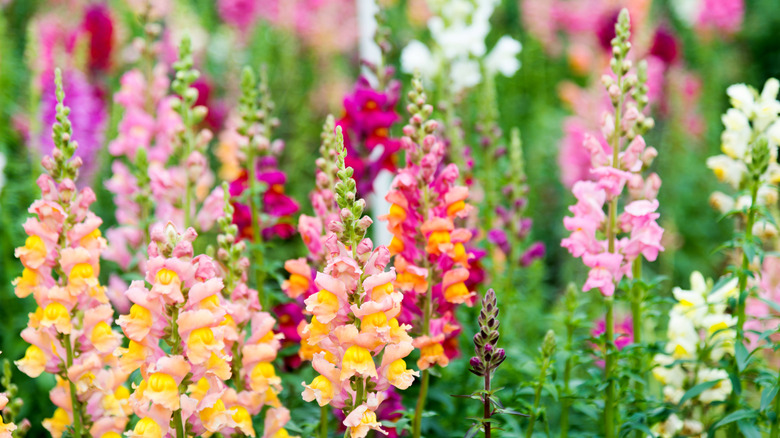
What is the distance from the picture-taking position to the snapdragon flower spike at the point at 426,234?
108 inches

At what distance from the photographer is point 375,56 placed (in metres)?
4.23

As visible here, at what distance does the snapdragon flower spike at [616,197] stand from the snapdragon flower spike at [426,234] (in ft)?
1.38

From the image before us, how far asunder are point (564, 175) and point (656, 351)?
332 cm

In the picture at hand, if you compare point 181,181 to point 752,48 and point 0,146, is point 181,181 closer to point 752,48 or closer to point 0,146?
point 0,146

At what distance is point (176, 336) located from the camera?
2357 millimetres

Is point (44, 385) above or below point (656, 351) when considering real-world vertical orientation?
below

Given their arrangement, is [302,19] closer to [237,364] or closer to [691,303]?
[691,303]

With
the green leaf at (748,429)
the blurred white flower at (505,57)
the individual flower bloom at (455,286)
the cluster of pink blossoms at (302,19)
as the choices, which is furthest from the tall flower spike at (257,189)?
the cluster of pink blossoms at (302,19)

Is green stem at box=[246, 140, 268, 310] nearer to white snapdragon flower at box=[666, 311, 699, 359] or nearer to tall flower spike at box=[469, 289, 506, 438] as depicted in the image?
tall flower spike at box=[469, 289, 506, 438]

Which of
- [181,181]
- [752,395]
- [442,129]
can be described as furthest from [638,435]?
[181,181]

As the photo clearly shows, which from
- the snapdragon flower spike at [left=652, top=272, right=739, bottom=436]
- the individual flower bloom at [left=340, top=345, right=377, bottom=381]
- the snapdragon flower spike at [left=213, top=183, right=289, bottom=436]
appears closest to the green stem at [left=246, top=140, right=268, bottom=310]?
the snapdragon flower spike at [left=213, top=183, right=289, bottom=436]

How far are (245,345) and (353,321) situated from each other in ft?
1.75

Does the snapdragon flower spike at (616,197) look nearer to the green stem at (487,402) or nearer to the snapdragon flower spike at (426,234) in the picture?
the snapdragon flower spike at (426,234)

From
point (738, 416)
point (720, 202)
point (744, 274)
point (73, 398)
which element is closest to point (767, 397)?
point (738, 416)
